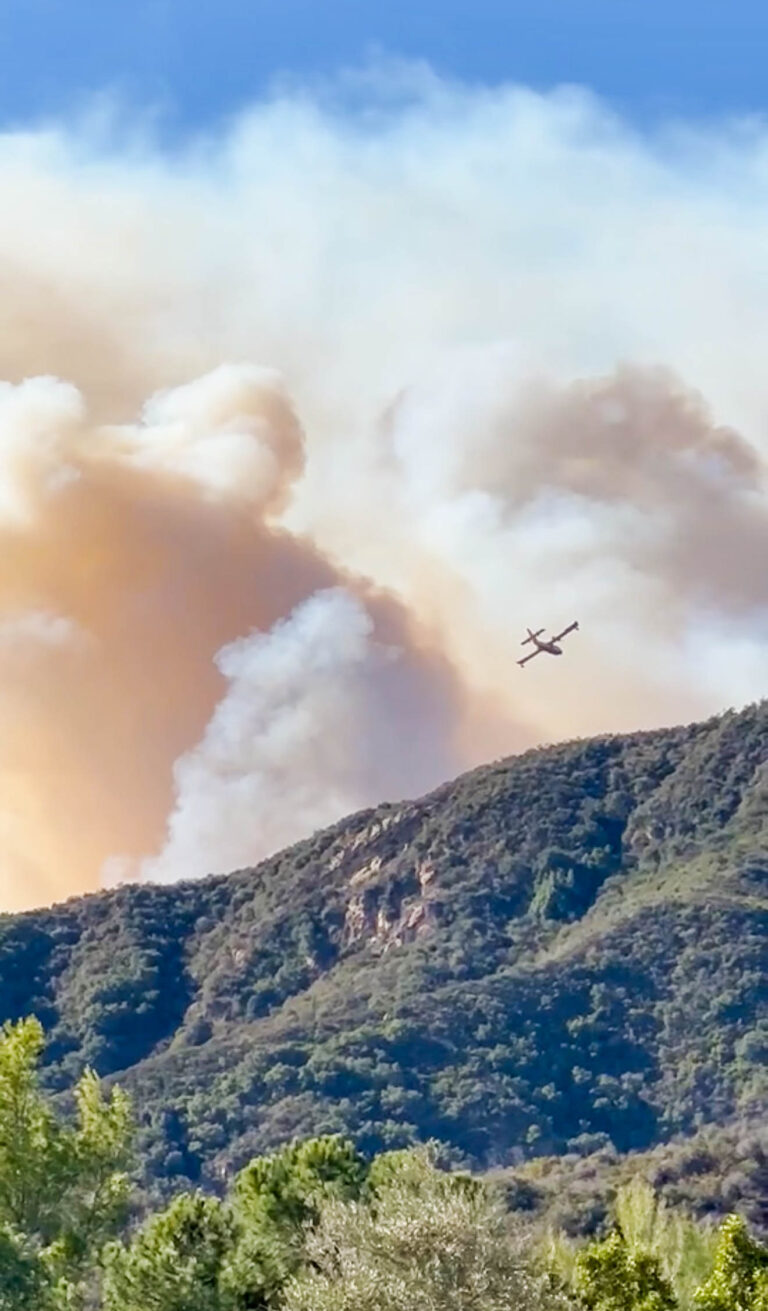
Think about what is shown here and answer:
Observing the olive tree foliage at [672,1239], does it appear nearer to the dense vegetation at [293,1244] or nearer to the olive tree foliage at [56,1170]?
the dense vegetation at [293,1244]

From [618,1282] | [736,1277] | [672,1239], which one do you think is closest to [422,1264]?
[618,1282]

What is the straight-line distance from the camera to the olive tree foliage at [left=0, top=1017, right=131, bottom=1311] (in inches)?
1917

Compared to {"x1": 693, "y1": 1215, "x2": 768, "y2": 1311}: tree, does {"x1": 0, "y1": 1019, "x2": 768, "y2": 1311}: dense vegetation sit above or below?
above

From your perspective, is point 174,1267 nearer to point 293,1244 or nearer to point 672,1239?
point 293,1244

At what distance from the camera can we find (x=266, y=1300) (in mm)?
49750

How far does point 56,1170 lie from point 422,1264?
1427 cm

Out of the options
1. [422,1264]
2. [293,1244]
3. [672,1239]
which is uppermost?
[293,1244]

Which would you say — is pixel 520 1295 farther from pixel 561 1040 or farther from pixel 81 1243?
pixel 561 1040

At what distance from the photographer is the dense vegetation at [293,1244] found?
37.5 m

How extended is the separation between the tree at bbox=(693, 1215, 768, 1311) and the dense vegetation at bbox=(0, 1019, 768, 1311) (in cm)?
3

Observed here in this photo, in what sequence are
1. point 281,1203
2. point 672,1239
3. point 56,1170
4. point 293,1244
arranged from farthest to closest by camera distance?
point 672,1239 < point 281,1203 < point 293,1244 < point 56,1170

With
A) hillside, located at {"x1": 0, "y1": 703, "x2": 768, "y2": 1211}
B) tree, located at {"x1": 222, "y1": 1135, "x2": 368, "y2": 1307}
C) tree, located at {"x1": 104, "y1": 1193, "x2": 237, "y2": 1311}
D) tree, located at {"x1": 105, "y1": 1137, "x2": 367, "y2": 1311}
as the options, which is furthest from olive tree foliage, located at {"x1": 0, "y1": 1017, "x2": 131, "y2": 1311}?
hillside, located at {"x1": 0, "y1": 703, "x2": 768, "y2": 1211}

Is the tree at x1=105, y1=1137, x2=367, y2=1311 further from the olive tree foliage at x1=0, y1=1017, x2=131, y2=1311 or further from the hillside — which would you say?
the hillside

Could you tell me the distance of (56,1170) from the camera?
4931 cm
